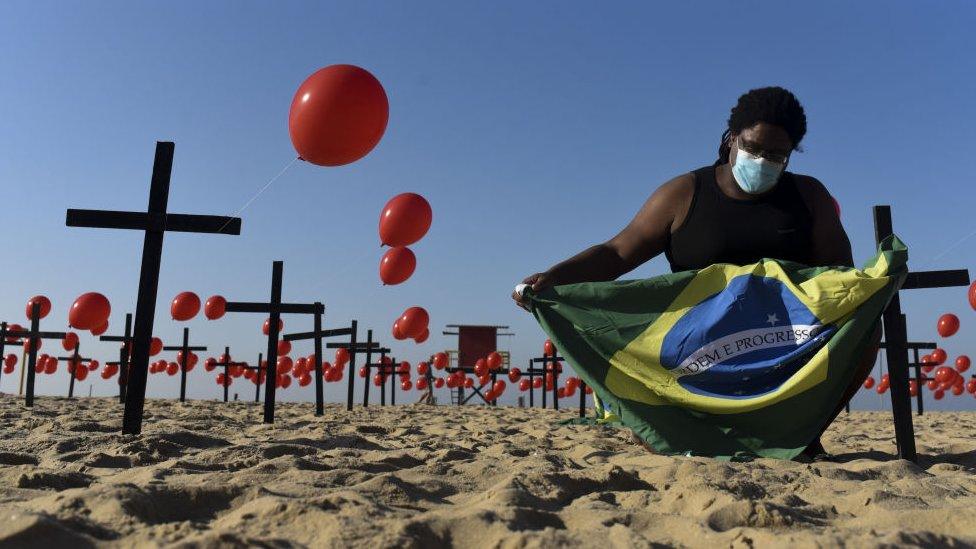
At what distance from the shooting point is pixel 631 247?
4617 millimetres

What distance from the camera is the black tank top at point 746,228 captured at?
4344mm

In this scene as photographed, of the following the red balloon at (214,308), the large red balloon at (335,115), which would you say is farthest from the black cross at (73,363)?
the large red balloon at (335,115)

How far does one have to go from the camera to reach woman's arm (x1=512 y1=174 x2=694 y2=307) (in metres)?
4.52

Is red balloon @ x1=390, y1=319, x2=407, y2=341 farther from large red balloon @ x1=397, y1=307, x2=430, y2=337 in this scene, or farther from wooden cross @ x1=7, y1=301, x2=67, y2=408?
wooden cross @ x1=7, y1=301, x2=67, y2=408

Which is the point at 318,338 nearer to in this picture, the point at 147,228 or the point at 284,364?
the point at 147,228

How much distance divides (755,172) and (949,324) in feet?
50.9

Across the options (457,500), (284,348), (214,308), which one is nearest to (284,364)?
(284,348)

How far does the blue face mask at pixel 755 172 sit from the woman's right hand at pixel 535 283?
137 cm

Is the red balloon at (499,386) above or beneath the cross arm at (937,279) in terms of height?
beneath

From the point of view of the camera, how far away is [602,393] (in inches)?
169

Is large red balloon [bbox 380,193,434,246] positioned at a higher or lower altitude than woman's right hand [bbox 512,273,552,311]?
higher

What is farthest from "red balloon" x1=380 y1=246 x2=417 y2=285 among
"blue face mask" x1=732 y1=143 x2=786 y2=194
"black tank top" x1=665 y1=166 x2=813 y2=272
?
"blue face mask" x1=732 y1=143 x2=786 y2=194

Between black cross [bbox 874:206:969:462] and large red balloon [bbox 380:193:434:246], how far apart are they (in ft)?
16.6

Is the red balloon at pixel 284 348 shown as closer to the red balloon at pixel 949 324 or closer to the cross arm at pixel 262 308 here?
the cross arm at pixel 262 308
